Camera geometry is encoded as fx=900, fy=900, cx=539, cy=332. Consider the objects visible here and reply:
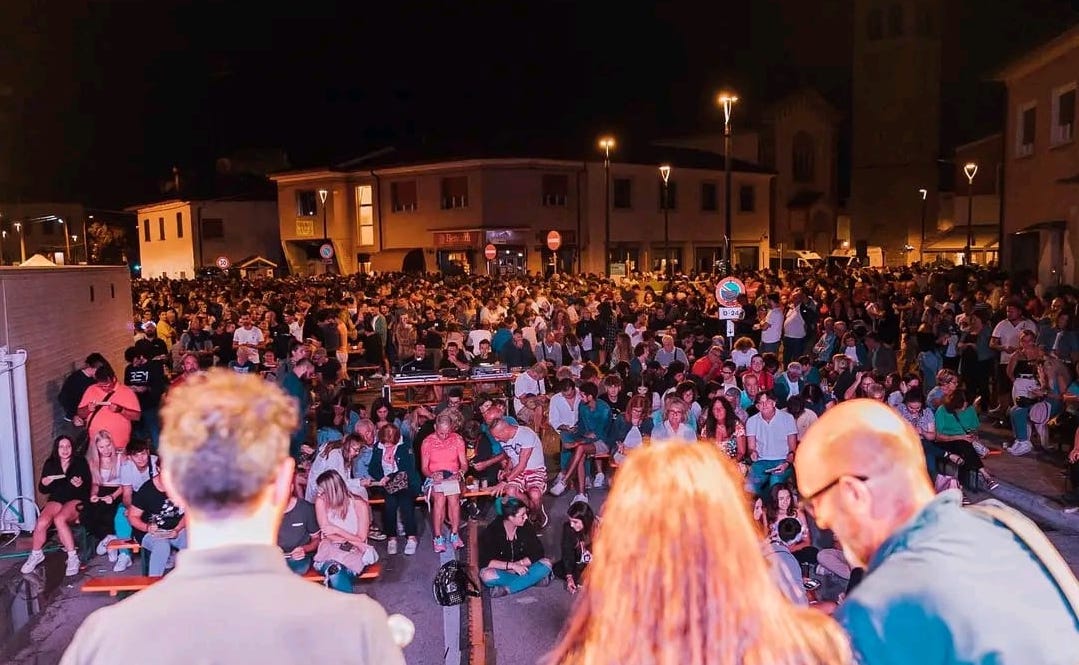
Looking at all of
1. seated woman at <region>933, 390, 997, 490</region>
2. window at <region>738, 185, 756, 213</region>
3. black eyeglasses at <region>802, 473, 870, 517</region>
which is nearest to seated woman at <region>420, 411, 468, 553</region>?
seated woman at <region>933, 390, 997, 490</region>

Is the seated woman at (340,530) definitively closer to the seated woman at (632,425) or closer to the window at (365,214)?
the seated woman at (632,425)

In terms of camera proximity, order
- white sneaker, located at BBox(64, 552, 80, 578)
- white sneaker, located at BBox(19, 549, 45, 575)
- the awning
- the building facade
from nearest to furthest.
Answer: white sneaker, located at BBox(64, 552, 80, 578) → white sneaker, located at BBox(19, 549, 45, 575) → the building facade → the awning

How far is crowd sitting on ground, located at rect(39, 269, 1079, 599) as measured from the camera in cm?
813

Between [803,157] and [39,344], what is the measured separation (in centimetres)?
5270

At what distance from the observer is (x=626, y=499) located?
83.2 inches

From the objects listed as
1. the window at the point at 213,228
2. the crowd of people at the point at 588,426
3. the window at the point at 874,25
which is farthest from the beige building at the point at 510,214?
the crowd of people at the point at 588,426

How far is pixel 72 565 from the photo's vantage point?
8.53 meters

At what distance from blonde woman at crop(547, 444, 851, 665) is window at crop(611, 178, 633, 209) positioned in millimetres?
42195

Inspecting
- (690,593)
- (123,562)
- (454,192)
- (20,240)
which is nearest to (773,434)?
(123,562)

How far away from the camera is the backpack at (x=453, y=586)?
24.1 feet

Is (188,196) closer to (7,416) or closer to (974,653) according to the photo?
(7,416)

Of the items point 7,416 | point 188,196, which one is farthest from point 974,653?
point 188,196

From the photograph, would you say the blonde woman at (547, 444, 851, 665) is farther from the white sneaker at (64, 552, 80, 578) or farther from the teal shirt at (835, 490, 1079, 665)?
the white sneaker at (64, 552, 80, 578)

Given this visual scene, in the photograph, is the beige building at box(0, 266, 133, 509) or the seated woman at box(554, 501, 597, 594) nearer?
the seated woman at box(554, 501, 597, 594)
